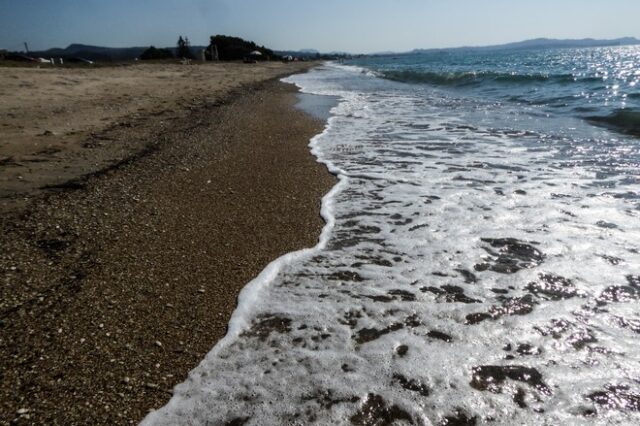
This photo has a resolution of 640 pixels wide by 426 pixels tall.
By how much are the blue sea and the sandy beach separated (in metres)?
0.26

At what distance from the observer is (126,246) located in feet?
11.4

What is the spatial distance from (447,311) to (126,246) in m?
2.71

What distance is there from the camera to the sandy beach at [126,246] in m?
2.13

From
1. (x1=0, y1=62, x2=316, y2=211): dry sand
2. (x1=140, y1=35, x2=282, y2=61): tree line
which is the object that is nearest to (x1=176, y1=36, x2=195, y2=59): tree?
(x1=140, y1=35, x2=282, y2=61): tree line

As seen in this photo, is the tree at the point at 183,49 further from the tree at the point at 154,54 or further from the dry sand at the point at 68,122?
the dry sand at the point at 68,122

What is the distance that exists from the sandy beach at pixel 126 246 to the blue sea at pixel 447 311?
0.26 meters

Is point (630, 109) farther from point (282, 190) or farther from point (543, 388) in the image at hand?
point (543, 388)

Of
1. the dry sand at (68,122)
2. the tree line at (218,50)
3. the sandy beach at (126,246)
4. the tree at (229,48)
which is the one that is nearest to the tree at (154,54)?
the tree line at (218,50)

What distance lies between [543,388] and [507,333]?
45cm

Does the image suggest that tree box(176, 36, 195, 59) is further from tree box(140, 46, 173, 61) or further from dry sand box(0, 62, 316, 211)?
dry sand box(0, 62, 316, 211)

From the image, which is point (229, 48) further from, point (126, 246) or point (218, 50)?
point (126, 246)

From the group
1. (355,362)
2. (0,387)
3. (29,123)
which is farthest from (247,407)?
(29,123)

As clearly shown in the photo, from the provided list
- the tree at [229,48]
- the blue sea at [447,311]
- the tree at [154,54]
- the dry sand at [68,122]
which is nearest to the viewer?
the blue sea at [447,311]

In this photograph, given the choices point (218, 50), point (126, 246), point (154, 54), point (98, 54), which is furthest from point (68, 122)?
point (98, 54)
